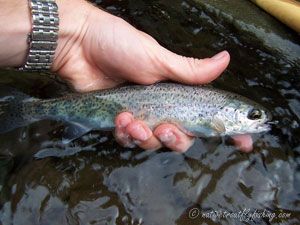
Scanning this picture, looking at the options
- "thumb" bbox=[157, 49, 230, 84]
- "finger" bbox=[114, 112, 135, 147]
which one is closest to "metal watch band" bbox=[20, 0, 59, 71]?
"finger" bbox=[114, 112, 135, 147]

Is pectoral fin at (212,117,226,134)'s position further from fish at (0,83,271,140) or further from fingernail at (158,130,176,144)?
fingernail at (158,130,176,144)

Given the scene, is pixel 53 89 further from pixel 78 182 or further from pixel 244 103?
pixel 244 103

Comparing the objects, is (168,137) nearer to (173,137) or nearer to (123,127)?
(173,137)

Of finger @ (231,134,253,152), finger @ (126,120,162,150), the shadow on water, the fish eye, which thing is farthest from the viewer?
finger @ (231,134,253,152)

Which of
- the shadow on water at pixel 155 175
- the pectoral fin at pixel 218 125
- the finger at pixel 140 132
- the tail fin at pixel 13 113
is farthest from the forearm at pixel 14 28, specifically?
the pectoral fin at pixel 218 125

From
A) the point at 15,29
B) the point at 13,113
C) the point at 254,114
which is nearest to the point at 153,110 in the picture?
the point at 254,114

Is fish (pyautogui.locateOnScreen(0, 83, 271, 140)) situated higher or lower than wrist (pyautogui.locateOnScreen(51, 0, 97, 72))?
lower

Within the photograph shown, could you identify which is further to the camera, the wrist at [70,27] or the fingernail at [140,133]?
the wrist at [70,27]

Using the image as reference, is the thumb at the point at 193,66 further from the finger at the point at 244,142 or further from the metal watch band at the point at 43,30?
the metal watch band at the point at 43,30
